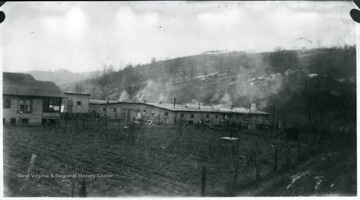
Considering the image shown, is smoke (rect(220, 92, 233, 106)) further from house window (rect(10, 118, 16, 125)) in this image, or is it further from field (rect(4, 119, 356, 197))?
house window (rect(10, 118, 16, 125))

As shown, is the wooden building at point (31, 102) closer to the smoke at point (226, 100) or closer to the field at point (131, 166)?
the field at point (131, 166)

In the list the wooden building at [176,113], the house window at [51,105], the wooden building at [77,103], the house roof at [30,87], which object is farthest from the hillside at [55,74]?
the wooden building at [77,103]

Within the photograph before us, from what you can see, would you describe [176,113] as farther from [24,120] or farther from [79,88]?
[24,120]

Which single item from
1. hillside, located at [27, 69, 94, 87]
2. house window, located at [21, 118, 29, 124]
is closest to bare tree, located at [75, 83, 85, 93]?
hillside, located at [27, 69, 94, 87]

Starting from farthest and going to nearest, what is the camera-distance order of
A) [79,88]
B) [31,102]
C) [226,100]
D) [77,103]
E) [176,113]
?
[226,100]
[176,113]
[77,103]
[79,88]
[31,102]

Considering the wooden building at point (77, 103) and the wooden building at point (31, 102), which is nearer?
Answer: the wooden building at point (31, 102)

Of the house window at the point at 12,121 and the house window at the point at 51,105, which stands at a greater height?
the house window at the point at 51,105

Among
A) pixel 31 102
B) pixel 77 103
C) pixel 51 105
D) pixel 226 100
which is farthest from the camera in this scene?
pixel 226 100

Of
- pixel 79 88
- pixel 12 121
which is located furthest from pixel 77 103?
pixel 12 121
